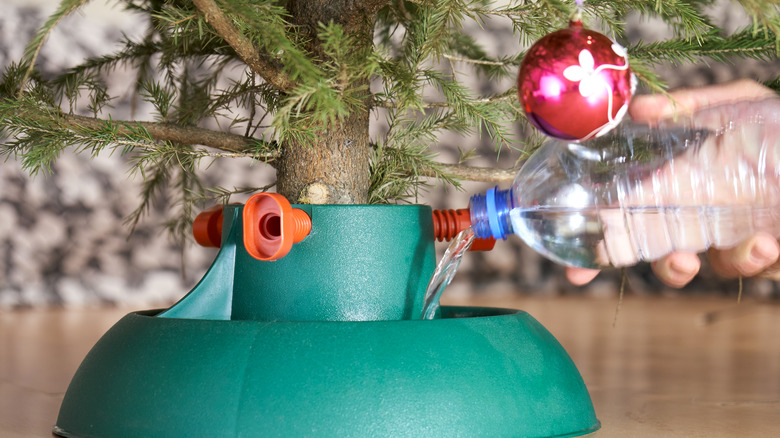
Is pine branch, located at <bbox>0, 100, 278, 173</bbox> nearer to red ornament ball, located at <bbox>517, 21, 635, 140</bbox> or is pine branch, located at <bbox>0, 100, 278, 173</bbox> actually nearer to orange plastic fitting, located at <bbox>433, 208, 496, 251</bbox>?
orange plastic fitting, located at <bbox>433, 208, 496, 251</bbox>

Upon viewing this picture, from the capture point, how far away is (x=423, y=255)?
684 millimetres

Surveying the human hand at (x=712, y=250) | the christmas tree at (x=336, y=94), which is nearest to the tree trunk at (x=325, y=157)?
the christmas tree at (x=336, y=94)

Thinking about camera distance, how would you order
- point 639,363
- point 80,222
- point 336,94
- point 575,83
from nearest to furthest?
point 575,83, point 336,94, point 639,363, point 80,222

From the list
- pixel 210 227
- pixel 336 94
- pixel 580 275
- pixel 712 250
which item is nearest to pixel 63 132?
pixel 210 227

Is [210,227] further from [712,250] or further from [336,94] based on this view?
[712,250]

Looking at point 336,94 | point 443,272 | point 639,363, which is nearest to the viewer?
point 336,94

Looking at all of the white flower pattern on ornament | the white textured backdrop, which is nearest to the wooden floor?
the white textured backdrop

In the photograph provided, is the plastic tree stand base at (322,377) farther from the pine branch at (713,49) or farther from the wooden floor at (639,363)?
the pine branch at (713,49)

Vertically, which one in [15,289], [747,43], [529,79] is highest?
[747,43]

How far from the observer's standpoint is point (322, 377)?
54 centimetres

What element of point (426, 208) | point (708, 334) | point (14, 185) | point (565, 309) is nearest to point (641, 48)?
point (426, 208)

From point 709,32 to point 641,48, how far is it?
73mm

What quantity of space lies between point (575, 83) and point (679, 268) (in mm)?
255

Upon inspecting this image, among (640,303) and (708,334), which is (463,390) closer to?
(708,334)
